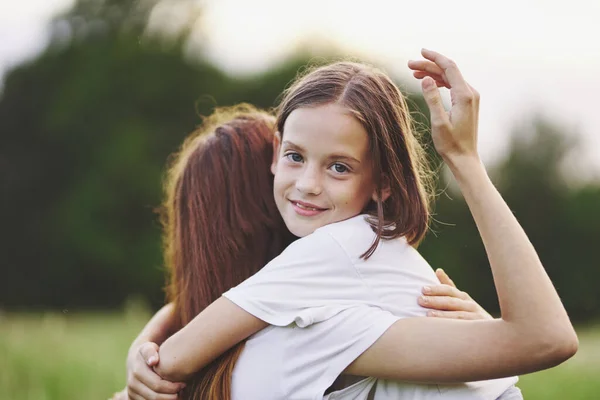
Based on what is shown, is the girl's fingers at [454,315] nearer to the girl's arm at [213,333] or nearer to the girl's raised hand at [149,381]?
the girl's arm at [213,333]

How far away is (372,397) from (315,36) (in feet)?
40.9

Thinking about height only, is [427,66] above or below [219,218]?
above

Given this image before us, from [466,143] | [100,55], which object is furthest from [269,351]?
[100,55]

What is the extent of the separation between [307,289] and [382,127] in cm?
67

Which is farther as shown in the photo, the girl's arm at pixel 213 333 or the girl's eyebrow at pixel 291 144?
the girl's eyebrow at pixel 291 144

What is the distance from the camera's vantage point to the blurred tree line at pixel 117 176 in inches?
603

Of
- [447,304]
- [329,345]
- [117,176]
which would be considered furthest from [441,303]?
[117,176]

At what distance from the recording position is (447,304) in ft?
8.54

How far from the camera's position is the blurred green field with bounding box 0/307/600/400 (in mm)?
5625

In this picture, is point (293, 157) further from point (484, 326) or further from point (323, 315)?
point (484, 326)

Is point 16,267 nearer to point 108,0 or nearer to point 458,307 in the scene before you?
point 108,0

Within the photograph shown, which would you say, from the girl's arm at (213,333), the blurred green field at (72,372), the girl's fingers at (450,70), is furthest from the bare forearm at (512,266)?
the blurred green field at (72,372)

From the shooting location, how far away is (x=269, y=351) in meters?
2.52

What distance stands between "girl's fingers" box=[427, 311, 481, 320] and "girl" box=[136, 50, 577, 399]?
0.08 metres
